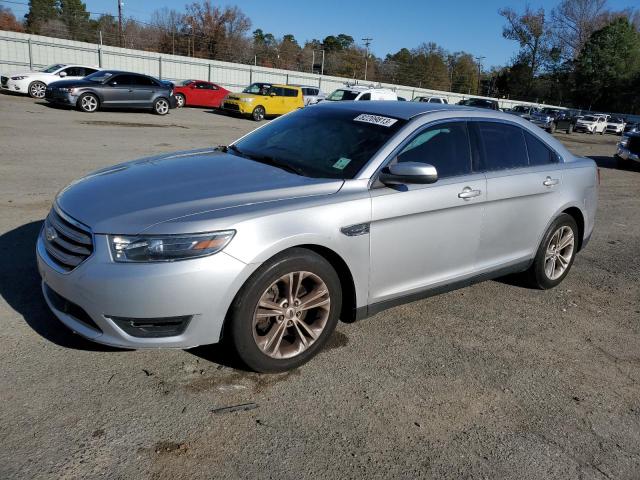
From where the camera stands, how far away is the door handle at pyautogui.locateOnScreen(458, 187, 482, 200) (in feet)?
13.2

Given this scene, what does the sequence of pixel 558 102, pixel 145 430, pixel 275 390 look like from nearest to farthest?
pixel 145 430 < pixel 275 390 < pixel 558 102

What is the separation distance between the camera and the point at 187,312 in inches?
115

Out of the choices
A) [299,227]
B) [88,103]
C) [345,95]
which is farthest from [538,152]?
[345,95]

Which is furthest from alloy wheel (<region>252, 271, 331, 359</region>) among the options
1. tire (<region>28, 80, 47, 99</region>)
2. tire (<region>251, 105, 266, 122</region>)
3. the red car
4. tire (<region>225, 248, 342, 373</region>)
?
the red car

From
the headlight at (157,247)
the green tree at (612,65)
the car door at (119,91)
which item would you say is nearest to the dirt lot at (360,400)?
the headlight at (157,247)

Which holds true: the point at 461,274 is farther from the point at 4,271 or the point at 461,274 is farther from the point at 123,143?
the point at 123,143

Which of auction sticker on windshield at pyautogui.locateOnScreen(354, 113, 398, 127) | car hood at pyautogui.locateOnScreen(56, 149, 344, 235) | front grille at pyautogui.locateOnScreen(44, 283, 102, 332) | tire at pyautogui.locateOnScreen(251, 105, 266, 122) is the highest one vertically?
auction sticker on windshield at pyautogui.locateOnScreen(354, 113, 398, 127)

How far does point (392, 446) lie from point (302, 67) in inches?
2211

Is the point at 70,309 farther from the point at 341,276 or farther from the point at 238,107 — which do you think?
the point at 238,107

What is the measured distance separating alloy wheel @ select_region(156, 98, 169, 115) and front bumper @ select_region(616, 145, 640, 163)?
16.6 m

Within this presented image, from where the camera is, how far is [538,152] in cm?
486

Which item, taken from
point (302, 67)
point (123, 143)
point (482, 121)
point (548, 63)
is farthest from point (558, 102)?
point (482, 121)

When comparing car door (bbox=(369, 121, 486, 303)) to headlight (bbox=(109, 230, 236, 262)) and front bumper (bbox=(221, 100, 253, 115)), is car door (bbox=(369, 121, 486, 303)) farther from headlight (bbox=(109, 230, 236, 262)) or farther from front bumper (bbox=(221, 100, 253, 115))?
front bumper (bbox=(221, 100, 253, 115))

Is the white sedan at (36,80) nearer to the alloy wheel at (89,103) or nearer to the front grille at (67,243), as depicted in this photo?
the alloy wheel at (89,103)
